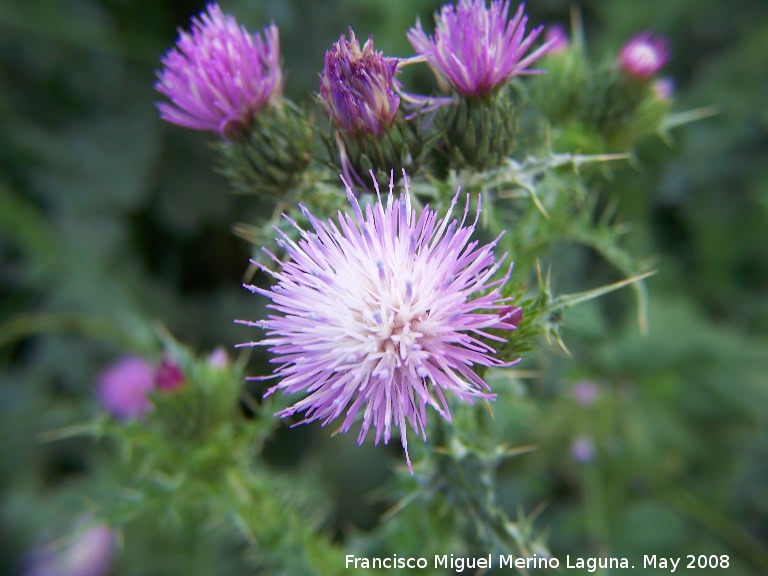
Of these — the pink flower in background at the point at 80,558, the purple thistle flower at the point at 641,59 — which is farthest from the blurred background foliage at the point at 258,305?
the purple thistle flower at the point at 641,59

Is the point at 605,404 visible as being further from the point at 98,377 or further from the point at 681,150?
the point at 98,377

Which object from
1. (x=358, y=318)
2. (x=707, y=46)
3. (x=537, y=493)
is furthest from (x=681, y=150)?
(x=358, y=318)

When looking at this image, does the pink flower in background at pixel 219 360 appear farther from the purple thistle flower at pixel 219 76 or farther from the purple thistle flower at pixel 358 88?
the purple thistle flower at pixel 358 88

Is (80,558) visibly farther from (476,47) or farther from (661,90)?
(661,90)

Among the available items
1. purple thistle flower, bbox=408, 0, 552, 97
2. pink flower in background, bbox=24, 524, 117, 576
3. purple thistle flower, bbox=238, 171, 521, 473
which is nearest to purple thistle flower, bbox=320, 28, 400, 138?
purple thistle flower, bbox=408, 0, 552, 97

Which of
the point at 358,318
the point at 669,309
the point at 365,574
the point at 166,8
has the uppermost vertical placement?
the point at 166,8

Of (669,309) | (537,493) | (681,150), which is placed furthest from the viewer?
(681,150)
